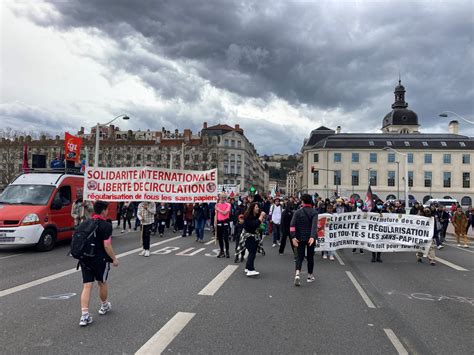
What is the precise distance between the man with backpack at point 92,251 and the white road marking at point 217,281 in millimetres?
2064

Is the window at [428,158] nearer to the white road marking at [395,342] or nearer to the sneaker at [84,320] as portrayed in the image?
the white road marking at [395,342]

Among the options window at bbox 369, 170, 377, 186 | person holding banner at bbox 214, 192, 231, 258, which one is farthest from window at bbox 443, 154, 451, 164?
person holding banner at bbox 214, 192, 231, 258

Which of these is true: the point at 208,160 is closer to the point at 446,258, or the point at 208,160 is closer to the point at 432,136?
the point at 432,136

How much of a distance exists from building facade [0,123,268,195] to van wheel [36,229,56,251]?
171ft

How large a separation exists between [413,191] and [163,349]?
8561cm

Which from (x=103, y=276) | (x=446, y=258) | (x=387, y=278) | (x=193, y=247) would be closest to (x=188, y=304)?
(x=103, y=276)

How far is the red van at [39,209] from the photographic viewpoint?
A: 1063 centimetres

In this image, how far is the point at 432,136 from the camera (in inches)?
3297

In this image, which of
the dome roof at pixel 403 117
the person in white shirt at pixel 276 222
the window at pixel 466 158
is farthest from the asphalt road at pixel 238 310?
the dome roof at pixel 403 117

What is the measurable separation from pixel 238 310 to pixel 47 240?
26.8ft

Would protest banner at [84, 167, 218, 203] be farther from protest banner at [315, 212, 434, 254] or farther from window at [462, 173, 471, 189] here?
window at [462, 173, 471, 189]

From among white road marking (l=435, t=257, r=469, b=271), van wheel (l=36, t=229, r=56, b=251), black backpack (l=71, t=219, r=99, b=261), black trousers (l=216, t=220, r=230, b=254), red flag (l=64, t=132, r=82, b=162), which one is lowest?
white road marking (l=435, t=257, r=469, b=271)

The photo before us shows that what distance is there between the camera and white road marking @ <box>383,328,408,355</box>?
14.3ft

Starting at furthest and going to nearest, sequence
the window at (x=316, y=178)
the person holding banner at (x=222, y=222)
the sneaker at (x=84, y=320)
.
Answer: the window at (x=316, y=178) < the person holding banner at (x=222, y=222) < the sneaker at (x=84, y=320)
